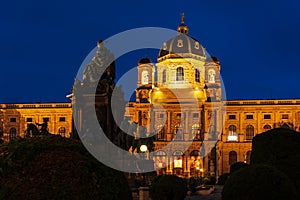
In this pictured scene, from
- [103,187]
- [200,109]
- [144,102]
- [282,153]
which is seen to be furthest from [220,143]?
[103,187]

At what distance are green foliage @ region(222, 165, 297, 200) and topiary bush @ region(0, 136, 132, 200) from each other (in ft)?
24.9

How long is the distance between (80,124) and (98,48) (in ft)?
14.0

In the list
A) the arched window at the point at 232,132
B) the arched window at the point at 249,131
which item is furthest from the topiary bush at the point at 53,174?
the arched window at the point at 249,131

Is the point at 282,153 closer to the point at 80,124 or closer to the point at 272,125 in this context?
the point at 80,124

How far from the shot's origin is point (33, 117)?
9900cm

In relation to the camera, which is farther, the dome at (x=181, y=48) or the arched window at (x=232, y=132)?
the dome at (x=181, y=48)

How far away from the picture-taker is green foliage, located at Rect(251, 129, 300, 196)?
21.1 m

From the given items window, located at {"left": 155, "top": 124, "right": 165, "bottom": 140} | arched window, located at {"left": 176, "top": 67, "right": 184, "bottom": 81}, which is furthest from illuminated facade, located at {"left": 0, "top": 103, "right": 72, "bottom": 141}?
arched window, located at {"left": 176, "top": 67, "right": 184, "bottom": 81}

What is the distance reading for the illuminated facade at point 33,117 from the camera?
9806 cm

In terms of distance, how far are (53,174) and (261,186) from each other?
906cm

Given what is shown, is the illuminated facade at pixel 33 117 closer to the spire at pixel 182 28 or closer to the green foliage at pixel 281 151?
the spire at pixel 182 28

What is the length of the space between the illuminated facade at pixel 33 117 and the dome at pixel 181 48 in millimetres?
20286

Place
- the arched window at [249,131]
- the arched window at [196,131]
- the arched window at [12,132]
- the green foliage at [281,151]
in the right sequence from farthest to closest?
the arched window at [12,132] → the arched window at [249,131] → the arched window at [196,131] → the green foliage at [281,151]

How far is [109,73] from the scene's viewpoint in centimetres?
3003
